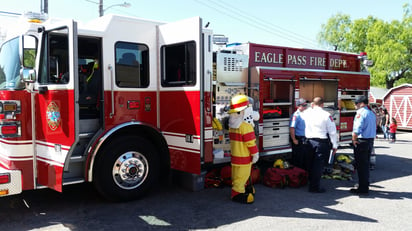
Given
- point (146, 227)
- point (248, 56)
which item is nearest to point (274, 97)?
point (248, 56)

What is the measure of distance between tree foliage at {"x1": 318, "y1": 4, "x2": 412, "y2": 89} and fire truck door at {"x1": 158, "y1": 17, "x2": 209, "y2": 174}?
28276mm

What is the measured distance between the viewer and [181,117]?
5488mm

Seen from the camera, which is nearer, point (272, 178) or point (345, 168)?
point (272, 178)

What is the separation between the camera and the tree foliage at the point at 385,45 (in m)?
31.1

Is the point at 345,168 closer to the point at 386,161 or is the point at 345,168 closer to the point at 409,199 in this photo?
the point at 409,199

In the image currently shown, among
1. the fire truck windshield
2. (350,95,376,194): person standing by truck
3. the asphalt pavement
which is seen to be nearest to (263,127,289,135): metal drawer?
the asphalt pavement

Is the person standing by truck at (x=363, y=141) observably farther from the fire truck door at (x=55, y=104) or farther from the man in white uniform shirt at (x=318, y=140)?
the fire truck door at (x=55, y=104)

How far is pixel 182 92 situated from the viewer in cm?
546

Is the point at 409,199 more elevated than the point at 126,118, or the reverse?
the point at 126,118

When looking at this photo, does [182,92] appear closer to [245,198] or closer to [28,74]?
[245,198]

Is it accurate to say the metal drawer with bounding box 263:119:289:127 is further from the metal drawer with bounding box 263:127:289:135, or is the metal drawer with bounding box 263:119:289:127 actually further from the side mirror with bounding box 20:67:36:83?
the side mirror with bounding box 20:67:36:83

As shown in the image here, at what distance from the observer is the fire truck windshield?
15.7 feet

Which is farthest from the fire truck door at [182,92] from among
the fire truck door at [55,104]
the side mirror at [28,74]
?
the side mirror at [28,74]

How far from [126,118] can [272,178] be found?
109 inches
